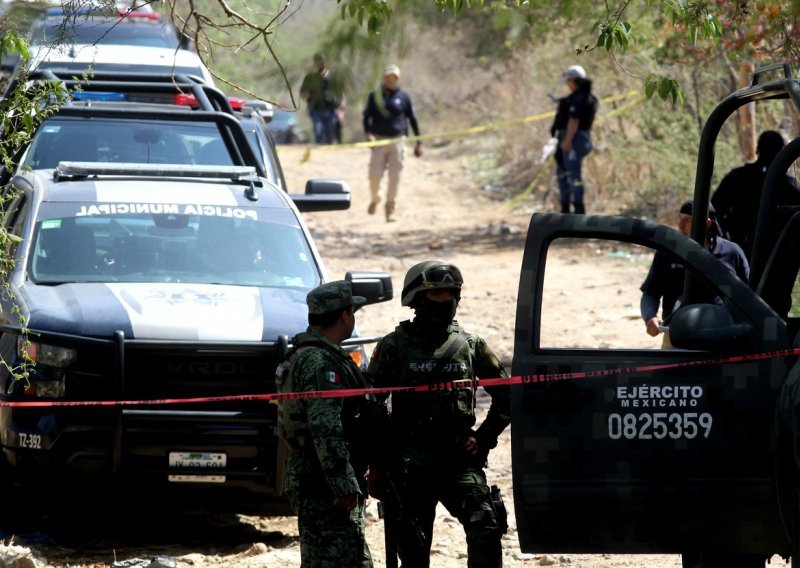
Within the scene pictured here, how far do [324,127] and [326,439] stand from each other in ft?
90.0

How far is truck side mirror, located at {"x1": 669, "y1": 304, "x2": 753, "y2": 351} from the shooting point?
3.98 meters

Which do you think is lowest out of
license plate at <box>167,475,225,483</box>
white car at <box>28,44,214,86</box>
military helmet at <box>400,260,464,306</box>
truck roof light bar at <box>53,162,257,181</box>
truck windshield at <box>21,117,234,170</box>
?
license plate at <box>167,475,225,483</box>

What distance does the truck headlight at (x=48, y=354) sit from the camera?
6.11m

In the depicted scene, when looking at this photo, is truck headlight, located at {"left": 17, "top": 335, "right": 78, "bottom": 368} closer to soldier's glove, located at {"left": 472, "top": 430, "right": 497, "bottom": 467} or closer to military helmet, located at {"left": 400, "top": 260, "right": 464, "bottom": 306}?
military helmet, located at {"left": 400, "top": 260, "right": 464, "bottom": 306}

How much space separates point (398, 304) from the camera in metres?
13.1

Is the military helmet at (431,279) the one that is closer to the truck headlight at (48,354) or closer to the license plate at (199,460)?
the license plate at (199,460)

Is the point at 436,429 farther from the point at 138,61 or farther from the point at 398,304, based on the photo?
the point at 398,304

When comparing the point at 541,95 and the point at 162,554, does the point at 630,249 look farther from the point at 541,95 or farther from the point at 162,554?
the point at 162,554

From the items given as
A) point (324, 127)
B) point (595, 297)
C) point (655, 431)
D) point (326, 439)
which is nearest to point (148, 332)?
point (326, 439)

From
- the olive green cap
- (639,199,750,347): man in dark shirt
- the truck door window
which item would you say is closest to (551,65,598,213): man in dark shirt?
the truck door window

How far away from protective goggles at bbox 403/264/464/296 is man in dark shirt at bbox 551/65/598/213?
10638mm

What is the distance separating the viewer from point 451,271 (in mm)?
4785

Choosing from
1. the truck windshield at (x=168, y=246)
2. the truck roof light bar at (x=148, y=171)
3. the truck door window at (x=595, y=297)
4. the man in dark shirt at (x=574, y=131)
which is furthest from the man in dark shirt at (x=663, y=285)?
the man in dark shirt at (x=574, y=131)

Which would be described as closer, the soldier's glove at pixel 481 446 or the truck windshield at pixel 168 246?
the soldier's glove at pixel 481 446
